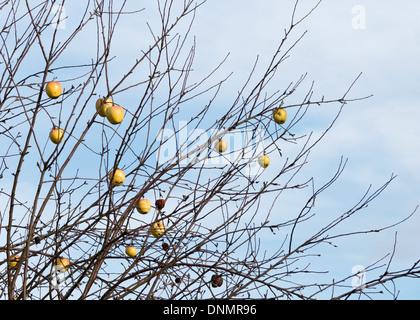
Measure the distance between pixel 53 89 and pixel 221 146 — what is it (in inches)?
45.9

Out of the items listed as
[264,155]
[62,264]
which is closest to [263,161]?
[264,155]

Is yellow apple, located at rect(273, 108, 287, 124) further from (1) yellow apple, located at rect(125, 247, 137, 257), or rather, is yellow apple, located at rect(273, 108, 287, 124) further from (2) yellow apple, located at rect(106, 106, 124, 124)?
(1) yellow apple, located at rect(125, 247, 137, 257)

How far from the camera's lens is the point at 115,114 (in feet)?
10.9

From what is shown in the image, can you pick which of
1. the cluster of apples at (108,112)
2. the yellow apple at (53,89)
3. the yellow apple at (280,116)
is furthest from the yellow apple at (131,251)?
the yellow apple at (280,116)

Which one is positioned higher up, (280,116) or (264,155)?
(280,116)

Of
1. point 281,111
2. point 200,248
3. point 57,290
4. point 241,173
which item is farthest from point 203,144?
point 57,290

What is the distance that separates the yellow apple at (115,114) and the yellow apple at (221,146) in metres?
0.58

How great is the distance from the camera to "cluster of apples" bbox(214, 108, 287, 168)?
3332 millimetres

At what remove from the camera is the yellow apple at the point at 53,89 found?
3.66 meters

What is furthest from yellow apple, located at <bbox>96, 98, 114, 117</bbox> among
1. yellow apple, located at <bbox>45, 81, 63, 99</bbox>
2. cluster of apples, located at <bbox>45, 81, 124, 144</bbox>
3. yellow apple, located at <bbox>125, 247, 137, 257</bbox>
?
yellow apple, located at <bbox>125, 247, 137, 257</bbox>

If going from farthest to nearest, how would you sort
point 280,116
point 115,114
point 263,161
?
point 280,116 < point 263,161 < point 115,114

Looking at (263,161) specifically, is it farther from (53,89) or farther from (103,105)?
(53,89)
